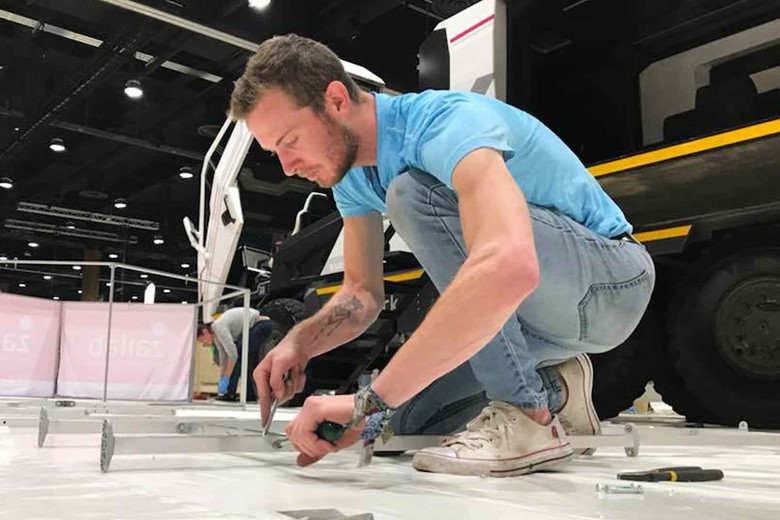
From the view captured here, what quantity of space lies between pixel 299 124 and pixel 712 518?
834 mm

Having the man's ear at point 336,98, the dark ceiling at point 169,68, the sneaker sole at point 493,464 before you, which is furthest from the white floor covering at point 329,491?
the dark ceiling at point 169,68

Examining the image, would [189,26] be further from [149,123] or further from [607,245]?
[607,245]

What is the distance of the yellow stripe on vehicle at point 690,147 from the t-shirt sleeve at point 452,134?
1.60 metres

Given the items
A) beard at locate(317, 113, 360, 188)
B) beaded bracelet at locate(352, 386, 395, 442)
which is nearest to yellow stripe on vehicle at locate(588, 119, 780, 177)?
beard at locate(317, 113, 360, 188)

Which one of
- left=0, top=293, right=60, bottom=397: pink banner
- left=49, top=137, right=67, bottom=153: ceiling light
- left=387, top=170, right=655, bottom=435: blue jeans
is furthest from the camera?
left=49, top=137, right=67, bottom=153: ceiling light

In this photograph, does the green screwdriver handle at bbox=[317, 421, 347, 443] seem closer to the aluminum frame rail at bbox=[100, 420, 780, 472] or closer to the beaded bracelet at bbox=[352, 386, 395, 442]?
the beaded bracelet at bbox=[352, 386, 395, 442]

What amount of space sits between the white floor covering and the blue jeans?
8.0 inches

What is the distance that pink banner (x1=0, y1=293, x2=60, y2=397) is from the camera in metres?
4.71

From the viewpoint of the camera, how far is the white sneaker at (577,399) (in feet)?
5.49

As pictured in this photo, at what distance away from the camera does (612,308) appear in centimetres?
142

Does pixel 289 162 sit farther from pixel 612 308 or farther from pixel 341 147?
pixel 612 308

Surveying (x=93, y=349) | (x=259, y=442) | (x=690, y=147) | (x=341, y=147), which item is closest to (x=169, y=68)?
(x=93, y=349)

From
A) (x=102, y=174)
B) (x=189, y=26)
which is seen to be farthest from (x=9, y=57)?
(x=102, y=174)

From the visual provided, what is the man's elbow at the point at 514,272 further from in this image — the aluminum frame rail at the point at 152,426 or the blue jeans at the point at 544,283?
the aluminum frame rail at the point at 152,426
